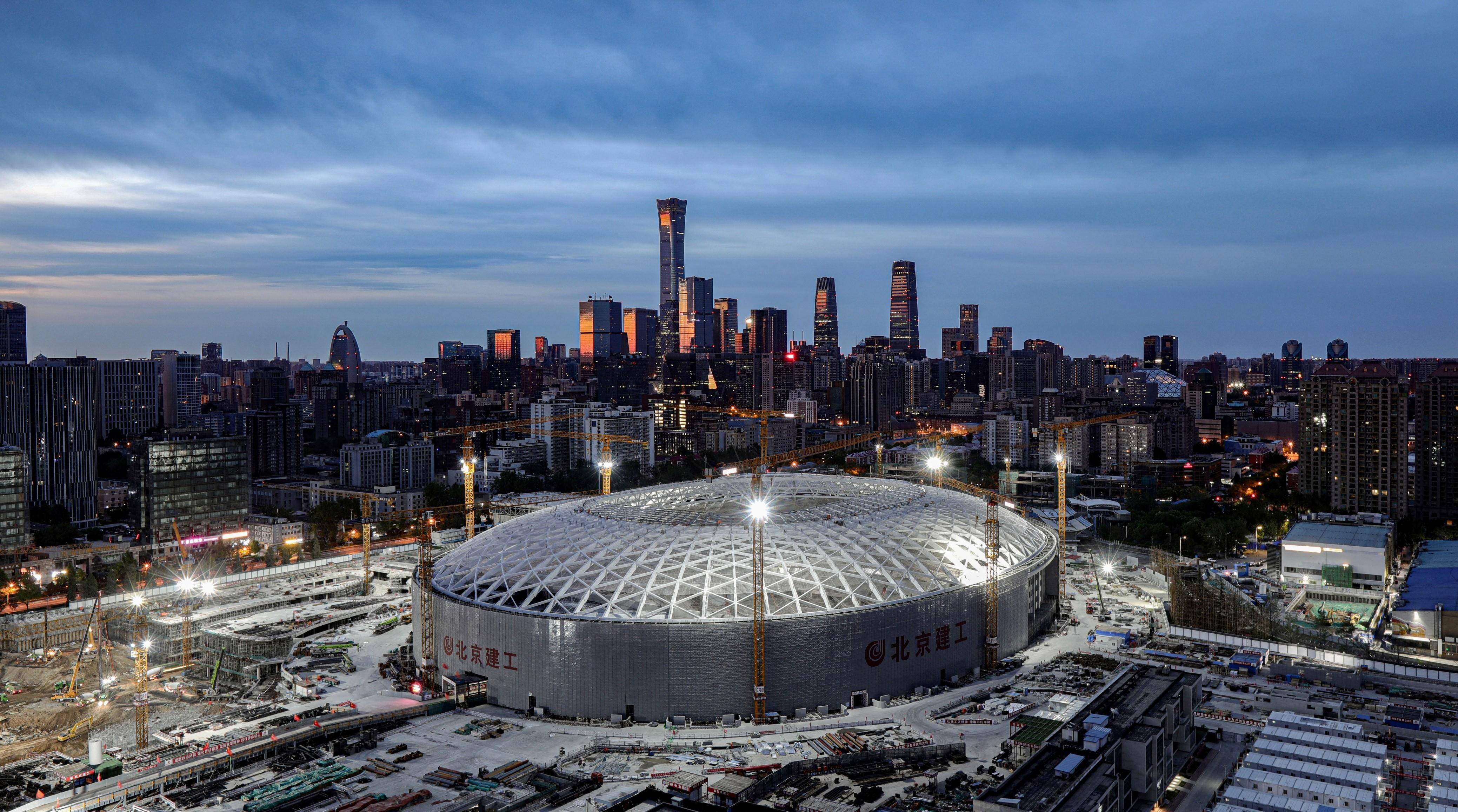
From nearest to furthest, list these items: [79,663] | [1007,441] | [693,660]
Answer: [693,660], [79,663], [1007,441]

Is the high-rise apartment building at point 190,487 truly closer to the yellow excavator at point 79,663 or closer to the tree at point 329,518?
the tree at point 329,518

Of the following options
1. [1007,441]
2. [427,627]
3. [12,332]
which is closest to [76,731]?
[427,627]

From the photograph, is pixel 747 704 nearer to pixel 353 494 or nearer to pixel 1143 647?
pixel 1143 647

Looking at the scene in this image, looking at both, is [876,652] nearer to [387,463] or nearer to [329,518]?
[329,518]

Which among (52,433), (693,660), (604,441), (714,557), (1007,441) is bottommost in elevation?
(693,660)

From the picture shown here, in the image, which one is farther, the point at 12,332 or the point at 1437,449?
the point at 12,332

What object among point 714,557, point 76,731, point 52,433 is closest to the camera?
point 76,731

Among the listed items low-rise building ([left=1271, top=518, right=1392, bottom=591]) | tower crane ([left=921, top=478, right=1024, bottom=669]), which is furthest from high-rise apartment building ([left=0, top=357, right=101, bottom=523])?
low-rise building ([left=1271, top=518, right=1392, bottom=591])

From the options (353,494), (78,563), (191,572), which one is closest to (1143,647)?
(191,572)
